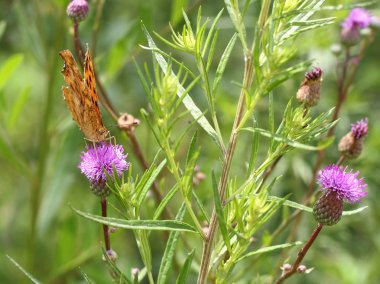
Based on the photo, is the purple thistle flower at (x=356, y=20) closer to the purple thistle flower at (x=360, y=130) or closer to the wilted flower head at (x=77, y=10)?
the purple thistle flower at (x=360, y=130)

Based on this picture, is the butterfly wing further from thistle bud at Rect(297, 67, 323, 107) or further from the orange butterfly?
thistle bud at Rect(297, 67, 323, 107)

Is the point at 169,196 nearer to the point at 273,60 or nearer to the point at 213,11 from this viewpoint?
the point at 273,60

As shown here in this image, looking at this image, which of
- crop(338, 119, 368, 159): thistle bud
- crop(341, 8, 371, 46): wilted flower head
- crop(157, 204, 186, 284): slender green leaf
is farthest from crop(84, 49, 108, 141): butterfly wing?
crop(341, 8, 371, 46): wilted flower head

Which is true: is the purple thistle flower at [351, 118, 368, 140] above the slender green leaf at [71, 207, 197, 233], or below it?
above

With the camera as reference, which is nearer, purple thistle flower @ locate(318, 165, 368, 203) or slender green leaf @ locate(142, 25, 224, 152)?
slender green leaf @ locate(142, 25, 224, 152)

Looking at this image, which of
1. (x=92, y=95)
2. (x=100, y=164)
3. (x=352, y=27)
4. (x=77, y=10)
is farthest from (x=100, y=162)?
(x=352, y=27)

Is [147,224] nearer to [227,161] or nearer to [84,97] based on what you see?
[227,161]

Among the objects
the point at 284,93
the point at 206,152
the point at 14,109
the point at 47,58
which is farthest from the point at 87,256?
the point at 284,93
